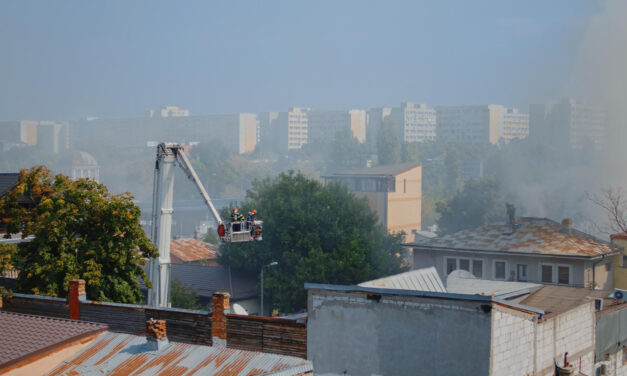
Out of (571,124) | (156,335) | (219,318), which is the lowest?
(219,318)

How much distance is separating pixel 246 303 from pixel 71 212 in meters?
19.2

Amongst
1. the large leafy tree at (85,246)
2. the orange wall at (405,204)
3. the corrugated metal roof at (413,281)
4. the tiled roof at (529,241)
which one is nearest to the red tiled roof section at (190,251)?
the tiled roof at (529,241)

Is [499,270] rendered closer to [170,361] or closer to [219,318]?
[219,318]

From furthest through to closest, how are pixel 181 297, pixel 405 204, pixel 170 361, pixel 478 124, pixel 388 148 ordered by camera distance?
pixel 478 124 < pixel 388 148 < pixel 405 204 < pixel 181 297 < pixel 170 361

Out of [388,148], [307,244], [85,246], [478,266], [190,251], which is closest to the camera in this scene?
[85,246]

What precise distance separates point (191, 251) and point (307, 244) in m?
14.6

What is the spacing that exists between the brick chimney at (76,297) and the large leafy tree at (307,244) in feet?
73.7

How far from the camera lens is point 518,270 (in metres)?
40.2

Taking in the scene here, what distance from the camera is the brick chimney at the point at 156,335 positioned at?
15273mm

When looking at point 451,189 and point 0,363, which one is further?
point 451,189

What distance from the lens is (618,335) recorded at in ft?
69.0

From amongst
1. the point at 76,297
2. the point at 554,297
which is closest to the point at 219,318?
the point at 76,297

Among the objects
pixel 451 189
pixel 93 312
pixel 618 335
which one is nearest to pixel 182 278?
pixel 93 312

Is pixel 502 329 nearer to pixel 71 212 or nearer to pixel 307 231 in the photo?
pixel 71 212
